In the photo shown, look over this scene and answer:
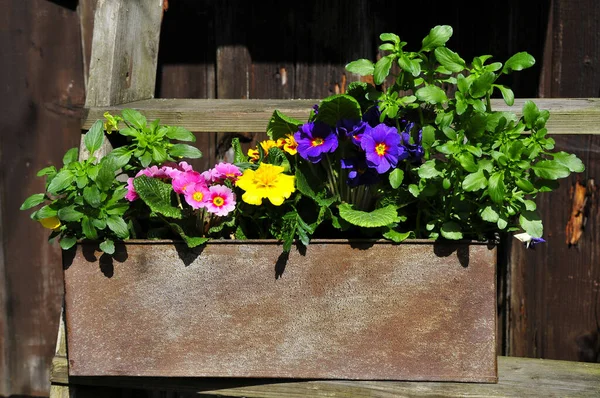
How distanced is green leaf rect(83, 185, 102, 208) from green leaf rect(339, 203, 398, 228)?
18.9 inches

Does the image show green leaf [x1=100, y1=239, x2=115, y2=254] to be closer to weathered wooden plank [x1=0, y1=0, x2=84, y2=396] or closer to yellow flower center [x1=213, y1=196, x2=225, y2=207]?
yellow flower center [x1=213, y1=196, x2=225, y2=207]

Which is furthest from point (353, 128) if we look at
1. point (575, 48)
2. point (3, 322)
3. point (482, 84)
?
point (3, 322)

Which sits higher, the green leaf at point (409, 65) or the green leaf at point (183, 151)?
the green leaf at point (409, 65)

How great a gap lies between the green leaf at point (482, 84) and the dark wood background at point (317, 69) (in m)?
0.75

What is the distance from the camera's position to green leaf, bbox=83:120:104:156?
159 centimetres

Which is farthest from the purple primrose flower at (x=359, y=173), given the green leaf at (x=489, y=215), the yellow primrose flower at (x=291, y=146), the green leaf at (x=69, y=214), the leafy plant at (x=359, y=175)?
the green leaf at (x=69, y=214)

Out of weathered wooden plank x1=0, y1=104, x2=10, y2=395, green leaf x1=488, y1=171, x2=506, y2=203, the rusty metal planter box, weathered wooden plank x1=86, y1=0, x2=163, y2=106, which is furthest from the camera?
weathered wooden plank x1=0, y1=104, x2=10, y2=395

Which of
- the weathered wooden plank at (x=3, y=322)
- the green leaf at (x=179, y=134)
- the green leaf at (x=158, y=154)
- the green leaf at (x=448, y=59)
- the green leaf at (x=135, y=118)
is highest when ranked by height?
the green leaf at (x=448, y=59)

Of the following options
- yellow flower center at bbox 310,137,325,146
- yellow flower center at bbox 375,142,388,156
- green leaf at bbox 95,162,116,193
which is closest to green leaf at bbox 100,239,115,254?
green leaf at bbox 95,162,116,193

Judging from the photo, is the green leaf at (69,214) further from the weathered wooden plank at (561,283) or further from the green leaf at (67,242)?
the weathered wooden plank at (561,283)

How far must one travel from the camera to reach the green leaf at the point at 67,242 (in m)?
1.52

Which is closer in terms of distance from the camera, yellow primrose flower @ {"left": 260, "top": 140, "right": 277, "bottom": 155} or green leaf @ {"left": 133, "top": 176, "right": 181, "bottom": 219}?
green leaf @ {"left": 133, "top": 176, "right": 181, "bottom": 219}

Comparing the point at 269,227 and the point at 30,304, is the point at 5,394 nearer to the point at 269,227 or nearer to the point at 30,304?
the point at 30,304

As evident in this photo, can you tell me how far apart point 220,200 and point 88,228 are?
0.27 meters
